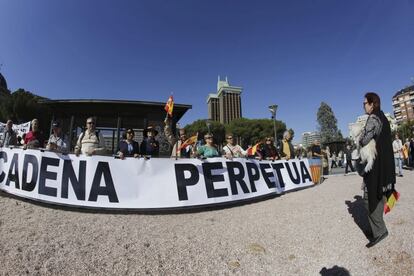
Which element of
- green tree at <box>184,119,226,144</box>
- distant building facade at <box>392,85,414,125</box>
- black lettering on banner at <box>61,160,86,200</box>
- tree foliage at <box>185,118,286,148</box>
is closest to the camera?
black lettering on banner at <box>61,160,86,200</box>

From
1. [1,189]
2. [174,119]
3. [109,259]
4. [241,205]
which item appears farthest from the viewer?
[174,119]

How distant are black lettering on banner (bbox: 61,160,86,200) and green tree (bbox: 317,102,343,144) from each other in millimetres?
62647

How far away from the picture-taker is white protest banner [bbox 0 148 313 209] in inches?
182

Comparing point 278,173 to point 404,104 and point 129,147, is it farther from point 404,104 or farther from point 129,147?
point 404,104

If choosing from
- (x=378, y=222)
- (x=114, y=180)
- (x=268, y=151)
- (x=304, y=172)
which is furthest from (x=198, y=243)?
(x=304, y=172)

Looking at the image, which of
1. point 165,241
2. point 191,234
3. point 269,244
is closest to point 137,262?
point 165,241

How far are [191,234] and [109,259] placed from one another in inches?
54.0

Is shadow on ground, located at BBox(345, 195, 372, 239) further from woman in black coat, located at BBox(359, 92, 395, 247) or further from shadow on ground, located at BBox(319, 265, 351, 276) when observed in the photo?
shadow on ground, located at BBox(319, 265, 351, 276)

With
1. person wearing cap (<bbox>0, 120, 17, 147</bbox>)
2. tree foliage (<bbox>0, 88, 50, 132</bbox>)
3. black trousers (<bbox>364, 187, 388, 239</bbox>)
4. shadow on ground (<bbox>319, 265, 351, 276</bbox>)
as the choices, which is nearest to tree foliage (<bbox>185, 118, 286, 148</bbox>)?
tree foliage (<bbox>0, 88, 50, 132</bbox>)

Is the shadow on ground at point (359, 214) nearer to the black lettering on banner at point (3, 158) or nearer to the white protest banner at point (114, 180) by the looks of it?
the white protest banner at point (114, 180)

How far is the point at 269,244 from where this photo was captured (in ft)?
12.8

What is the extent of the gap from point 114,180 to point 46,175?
4.21 feet

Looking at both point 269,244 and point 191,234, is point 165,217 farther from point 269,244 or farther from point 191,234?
point 269,244

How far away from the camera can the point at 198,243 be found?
379cm
